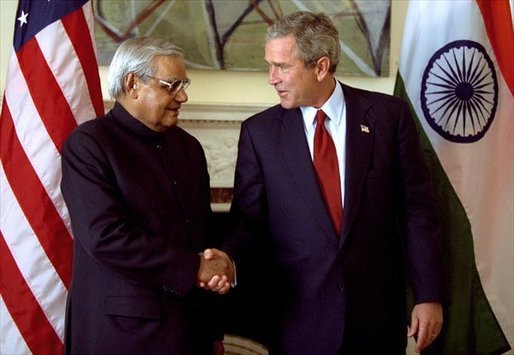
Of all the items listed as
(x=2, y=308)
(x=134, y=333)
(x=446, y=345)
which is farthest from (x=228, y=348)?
(x=134, y=333)

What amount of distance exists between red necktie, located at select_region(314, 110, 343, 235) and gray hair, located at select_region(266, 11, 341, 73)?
185 mm

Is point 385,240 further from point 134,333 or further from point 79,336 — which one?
point 79,336

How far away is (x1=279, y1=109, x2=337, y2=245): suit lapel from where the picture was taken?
2.09 m

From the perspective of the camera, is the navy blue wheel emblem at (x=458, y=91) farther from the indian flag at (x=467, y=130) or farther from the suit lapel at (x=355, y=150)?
the suit lapel at (x=355, y=150)

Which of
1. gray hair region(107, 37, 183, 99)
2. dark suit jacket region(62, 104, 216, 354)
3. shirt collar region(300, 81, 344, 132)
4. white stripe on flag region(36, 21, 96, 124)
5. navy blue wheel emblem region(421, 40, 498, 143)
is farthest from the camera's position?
navy blue wheel emblem region(421, 40, 498, 143)

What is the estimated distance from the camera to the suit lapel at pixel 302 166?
2088 mm

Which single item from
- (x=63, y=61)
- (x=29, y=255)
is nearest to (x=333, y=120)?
(x=63, y=61)

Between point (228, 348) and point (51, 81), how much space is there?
59.3 inches

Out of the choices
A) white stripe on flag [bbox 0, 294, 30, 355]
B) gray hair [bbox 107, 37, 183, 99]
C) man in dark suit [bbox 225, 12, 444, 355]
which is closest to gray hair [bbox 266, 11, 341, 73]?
man in dark suit [bbox 225, 12, 444, 355]

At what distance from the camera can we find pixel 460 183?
2.74 m

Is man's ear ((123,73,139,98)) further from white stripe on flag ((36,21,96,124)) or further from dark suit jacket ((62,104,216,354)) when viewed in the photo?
white stripe on flag ((36,21,96,124))

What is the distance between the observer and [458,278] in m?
2.74

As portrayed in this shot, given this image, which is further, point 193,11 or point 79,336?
point 193,11

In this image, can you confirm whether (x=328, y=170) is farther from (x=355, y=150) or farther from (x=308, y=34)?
(x=308, y=34)
